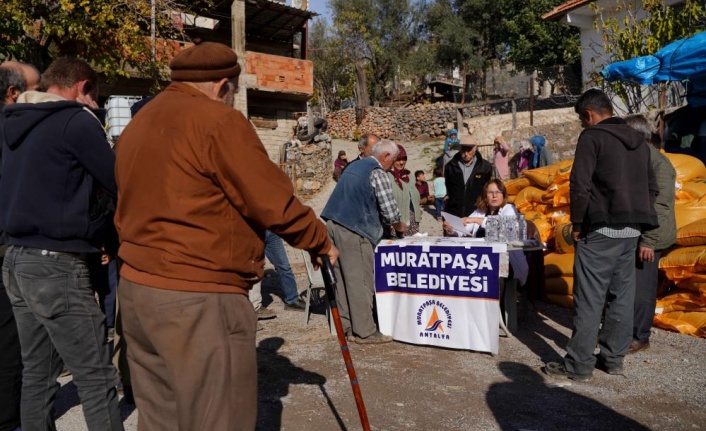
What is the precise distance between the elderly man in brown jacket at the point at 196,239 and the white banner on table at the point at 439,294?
3200mm

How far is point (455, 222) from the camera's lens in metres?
6.04

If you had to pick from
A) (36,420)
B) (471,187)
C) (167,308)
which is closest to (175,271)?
(167,308)

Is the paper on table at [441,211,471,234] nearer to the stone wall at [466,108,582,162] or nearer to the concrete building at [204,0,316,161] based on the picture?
the stone wall at [466,108,582,162]

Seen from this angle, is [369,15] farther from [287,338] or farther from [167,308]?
[167,308]

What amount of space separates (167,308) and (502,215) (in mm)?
4333

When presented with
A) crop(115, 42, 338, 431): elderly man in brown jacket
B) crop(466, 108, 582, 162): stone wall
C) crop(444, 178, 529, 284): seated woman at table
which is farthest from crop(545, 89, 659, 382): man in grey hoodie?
crop(466, 108, 582, 162): stone wall

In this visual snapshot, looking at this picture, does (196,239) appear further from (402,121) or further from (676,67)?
(402,121)

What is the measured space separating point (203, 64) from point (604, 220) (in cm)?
301

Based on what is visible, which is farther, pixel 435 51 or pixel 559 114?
pixel 435 51

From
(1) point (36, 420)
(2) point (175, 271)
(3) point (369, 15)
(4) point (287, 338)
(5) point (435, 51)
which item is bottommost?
(4) point (287, 338)

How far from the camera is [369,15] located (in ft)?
120

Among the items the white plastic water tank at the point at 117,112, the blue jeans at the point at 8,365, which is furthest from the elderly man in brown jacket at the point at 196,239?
the white plastic water tank at the point at 117,112

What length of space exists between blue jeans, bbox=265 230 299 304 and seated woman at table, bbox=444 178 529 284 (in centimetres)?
180

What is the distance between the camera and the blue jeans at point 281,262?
6699 millimetres
